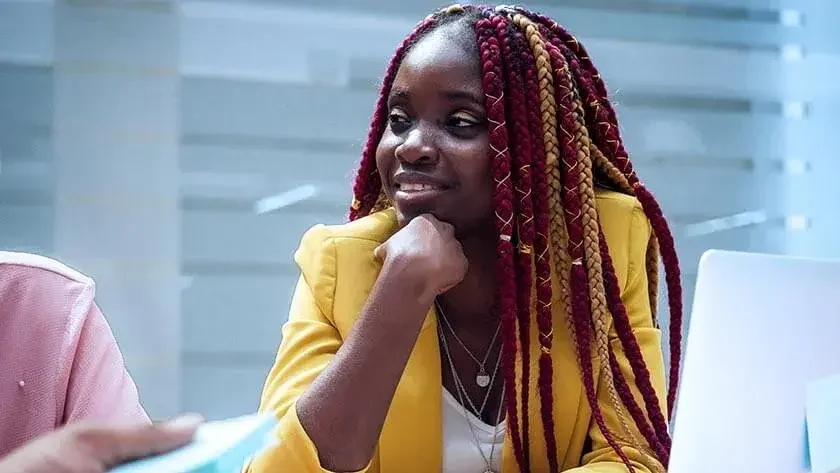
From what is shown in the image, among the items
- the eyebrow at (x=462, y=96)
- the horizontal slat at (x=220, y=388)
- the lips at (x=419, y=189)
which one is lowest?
the horizontal slat at (x=220, y=388)

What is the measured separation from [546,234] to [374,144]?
0.97ft

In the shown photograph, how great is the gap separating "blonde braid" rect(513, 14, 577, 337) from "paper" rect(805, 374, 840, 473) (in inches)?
17.4

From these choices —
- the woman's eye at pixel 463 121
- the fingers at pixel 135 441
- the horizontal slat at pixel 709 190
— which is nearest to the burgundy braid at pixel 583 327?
the woman's eye at pixel 463 121

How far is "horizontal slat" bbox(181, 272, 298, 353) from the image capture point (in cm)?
198

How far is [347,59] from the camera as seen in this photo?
6.88ft

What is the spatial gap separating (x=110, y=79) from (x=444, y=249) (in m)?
1.11

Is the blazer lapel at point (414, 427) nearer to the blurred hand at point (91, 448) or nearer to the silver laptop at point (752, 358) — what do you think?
the silver laptop at point (752, 358)

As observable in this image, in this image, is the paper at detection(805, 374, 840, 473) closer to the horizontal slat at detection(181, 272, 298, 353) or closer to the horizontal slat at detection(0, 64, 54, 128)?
the horizontal slat at detection(181, 272, 298, 353)

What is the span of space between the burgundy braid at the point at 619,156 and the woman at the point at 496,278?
38 millimetres

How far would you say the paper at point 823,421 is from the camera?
31.4 inches

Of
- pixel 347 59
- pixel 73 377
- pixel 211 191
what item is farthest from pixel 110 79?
pixel 73 377

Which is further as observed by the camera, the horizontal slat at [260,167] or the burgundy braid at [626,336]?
the horizontal slat at [260,167]

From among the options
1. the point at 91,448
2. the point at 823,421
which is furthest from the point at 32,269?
the point at 823,421

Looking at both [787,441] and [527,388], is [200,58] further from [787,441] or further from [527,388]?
[787,441]
